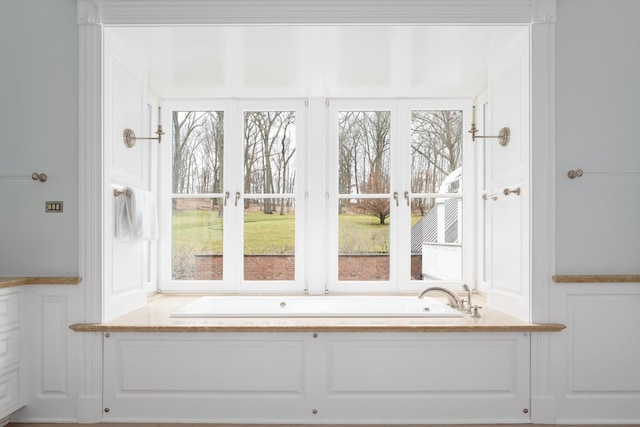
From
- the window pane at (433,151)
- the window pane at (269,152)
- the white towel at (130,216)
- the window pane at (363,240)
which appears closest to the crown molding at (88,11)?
the white towel at (130,216)

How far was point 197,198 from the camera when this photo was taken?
357 cm

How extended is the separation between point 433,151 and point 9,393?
10.2 feet

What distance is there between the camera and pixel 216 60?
2.84 m

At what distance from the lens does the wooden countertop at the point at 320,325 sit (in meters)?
2.34

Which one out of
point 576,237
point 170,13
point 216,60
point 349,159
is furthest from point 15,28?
point 576,237

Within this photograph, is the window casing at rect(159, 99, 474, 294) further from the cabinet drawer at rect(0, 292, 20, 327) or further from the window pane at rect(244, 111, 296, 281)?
the cabinet drawer at rect(0, 292, 20, 327)

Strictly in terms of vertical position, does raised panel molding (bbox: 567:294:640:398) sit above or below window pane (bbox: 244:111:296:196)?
below

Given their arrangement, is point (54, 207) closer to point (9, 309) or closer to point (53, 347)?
point (9, 309)

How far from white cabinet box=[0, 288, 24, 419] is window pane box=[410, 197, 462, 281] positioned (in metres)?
Answer: 2.61

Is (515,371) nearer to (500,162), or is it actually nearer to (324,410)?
(324,410)

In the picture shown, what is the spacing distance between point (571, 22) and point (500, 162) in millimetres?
837

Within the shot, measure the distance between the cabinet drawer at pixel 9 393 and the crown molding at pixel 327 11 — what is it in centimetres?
189

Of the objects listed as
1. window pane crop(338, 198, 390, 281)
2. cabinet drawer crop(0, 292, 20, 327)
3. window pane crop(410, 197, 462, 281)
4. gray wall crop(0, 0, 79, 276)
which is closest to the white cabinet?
cabinet drawer crop(0, 292, 20, 327)

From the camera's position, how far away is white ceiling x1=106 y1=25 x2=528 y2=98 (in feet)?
8.26
